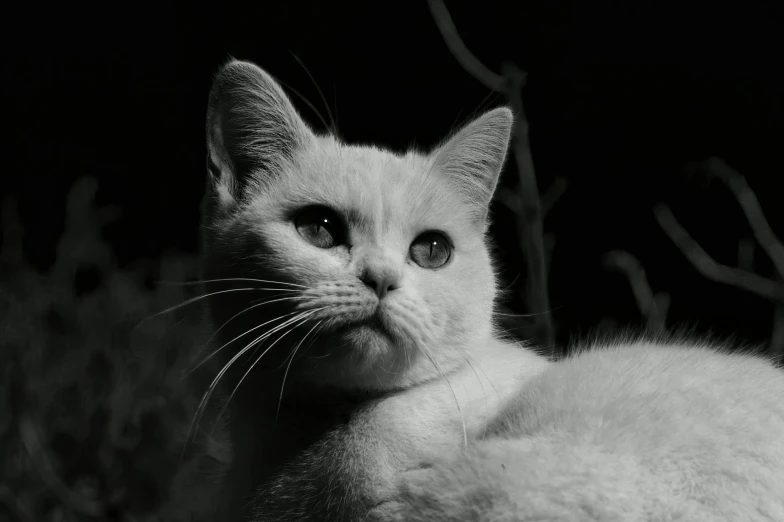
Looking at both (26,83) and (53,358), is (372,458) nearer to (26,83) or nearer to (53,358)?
(53,358)

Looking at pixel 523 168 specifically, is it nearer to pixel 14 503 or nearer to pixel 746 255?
pixel 746 255

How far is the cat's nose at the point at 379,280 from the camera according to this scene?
1.00 metres

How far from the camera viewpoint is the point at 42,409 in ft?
6.59

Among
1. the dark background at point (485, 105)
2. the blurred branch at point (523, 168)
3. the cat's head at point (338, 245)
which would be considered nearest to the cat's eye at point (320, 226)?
the cat's head at point (338, 245)

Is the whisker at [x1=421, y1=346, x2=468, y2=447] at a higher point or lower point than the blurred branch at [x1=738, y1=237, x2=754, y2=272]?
lower

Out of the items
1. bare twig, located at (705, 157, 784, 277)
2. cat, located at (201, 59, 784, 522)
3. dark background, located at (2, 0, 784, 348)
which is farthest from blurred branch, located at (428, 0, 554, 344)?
bare twig, located at (705, 157, 784, 277)

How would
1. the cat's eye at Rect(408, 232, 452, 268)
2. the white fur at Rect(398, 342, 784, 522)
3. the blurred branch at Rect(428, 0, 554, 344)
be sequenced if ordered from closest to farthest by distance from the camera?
the white fur at Rect(398, 342, 784, 522) < the cat's eye at Rect(408, 232, 452, 268) < the blurred branch at Rect(428, 0, 554, 344)

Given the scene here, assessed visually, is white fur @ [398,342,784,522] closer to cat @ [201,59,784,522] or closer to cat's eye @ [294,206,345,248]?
cat @ [201,59,784,522]

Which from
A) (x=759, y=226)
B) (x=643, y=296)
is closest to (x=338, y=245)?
(x=643, y=296)

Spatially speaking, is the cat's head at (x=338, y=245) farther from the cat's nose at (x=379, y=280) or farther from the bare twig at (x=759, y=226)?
the bare twig at (x=759, y=226)

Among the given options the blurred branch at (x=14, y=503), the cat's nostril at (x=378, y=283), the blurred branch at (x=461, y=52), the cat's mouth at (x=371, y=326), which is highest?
the blurred branch at (x=461, y=52)

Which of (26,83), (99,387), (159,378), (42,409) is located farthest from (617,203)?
(26,83)

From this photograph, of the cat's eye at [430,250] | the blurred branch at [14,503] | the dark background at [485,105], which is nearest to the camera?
the cat's eye at [430,250]

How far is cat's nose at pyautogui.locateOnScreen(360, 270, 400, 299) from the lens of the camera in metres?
1.00
